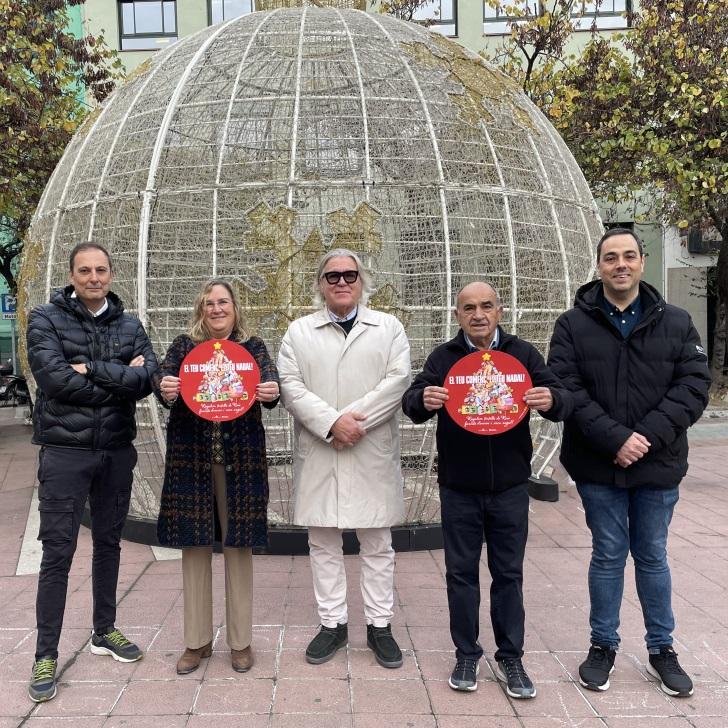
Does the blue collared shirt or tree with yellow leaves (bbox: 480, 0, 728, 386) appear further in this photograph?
tree with yellow leaves (bbox: 480, 0, 728, 386)

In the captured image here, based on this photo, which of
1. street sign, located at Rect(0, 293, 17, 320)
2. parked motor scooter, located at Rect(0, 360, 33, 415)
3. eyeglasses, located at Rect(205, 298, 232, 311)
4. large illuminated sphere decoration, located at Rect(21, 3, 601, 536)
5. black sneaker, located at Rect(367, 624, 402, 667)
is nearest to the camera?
eyeglasses, located at Rect(205, 298, 232, 311)

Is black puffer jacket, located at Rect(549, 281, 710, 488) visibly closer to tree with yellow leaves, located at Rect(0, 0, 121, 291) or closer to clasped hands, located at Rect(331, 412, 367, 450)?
clasped hands, located at Rect(331, 412, 367, 450)

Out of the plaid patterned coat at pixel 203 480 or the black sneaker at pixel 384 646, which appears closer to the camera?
the plaid patterned coat at pixel 203 480

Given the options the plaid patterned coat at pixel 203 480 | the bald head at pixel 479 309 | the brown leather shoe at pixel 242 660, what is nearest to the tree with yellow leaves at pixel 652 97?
the bald head at pixel 479 309

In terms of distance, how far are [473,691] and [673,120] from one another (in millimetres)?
9876

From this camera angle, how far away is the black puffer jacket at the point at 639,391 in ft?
9.92

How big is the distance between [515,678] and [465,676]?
0.74 ft

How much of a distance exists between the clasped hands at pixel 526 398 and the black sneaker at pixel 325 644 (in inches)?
50.8

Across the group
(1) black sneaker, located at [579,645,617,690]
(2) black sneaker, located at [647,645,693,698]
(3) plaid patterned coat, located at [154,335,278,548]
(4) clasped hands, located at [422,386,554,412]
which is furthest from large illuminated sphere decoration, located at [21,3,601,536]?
(2) black sneaker, located at [647,645,693,698]

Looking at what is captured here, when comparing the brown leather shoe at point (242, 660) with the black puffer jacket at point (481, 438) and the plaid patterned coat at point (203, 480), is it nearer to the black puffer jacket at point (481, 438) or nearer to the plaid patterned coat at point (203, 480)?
the plaid patterned coat at point (203, 480)

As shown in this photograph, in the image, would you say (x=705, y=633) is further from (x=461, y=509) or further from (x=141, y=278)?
(x=141, y=278)

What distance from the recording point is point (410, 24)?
5.86 metres

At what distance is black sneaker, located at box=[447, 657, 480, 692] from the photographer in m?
3.14

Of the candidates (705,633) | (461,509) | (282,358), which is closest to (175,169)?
(282,358)
